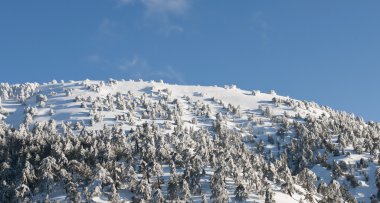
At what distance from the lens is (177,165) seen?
19575 cm

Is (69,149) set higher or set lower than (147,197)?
higher

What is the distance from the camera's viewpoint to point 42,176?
176m

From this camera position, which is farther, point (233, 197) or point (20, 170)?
point (20, 170)

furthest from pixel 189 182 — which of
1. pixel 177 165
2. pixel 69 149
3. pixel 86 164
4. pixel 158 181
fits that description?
pixel 69 149

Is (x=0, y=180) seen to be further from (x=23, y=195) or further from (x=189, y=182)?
(x=189, y=182)

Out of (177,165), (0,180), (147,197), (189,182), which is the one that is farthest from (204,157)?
(0,180)

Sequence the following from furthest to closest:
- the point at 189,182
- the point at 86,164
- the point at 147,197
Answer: the point at 86,164 < the point at 189,182 < the point at 147,197

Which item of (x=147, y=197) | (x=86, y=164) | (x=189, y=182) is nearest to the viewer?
(x=147, y=197)

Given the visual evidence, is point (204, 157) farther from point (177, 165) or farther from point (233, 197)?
point (233, 197)

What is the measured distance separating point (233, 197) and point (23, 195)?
64569 mm

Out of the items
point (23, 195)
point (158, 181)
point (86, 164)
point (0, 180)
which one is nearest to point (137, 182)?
point (158, 181)

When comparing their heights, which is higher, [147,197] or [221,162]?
[221,162]

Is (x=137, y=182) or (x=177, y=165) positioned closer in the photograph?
(x=137, y=182)

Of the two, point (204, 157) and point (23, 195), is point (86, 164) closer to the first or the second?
point (23, 195)
